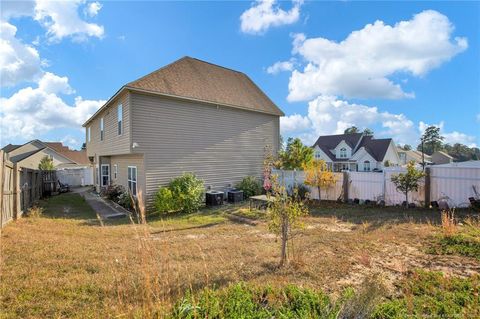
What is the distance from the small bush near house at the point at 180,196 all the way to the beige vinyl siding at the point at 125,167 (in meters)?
1.06

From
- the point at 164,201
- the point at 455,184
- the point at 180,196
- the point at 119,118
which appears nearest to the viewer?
the point at 455,184

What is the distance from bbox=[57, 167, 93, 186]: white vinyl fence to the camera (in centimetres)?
2610

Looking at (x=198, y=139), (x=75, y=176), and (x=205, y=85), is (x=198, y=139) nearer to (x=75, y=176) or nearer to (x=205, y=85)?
(x=205, y=85)

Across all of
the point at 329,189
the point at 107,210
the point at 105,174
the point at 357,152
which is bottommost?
the point at 107,210

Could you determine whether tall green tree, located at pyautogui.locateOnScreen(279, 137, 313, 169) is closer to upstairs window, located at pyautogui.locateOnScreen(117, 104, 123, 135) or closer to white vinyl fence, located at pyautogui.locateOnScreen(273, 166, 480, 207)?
white vinyl fence, located at pyautogui.locateOnScreen(273, 166, 480, 207)

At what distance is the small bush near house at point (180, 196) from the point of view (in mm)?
11641

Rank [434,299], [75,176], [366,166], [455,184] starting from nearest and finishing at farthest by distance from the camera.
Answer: [434,299]
[455,184]
[75,176]
[366,166]

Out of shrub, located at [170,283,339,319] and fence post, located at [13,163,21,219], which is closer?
shrub, located at [170,283,339,319]

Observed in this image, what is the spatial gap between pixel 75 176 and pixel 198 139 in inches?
767

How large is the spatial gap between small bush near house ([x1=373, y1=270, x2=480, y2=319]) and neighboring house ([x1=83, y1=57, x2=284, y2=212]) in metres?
10.7

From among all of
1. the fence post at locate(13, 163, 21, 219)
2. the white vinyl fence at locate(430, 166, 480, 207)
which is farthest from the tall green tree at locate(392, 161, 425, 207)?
the fence post at locate(13, 163, 21, 219)

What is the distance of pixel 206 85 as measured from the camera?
50.3 ft

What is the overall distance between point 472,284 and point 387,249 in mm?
1919

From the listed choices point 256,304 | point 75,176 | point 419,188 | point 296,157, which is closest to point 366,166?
point 296,157
